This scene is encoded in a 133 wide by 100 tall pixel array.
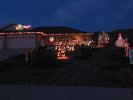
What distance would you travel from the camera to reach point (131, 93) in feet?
36.0

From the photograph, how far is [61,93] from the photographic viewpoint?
36.4 feet

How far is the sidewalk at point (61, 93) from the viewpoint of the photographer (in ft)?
34.3

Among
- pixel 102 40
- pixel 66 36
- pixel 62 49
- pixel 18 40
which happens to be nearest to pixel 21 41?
pixel 18 40

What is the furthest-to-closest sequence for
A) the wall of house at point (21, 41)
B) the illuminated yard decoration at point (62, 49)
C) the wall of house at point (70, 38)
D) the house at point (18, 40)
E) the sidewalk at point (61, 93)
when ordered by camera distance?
the wall of house at point (70, 38)
the wall of house at point (21, 41)
the house at point (18, 40)
the illuminated yard decoration at point (62, 49)
the sidewalk at point (61, 93)

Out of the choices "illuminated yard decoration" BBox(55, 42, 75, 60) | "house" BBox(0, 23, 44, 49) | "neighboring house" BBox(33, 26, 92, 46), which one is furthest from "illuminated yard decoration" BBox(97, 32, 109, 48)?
"illuminated yard decoration" BBox(55, 42, 75, 60)

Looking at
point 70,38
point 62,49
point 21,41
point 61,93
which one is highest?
point 70,38

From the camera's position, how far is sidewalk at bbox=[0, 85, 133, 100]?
412 inches

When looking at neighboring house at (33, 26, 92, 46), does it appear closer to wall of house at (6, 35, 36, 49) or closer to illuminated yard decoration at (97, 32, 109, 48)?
wall of house at (6, 35, 36, 49)

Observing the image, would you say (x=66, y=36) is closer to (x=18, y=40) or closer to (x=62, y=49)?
(x=18, y=40)

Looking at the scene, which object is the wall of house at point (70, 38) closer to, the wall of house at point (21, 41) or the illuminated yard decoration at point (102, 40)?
the wall of house at point (21, 41)

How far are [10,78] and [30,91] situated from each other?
3.90 meters

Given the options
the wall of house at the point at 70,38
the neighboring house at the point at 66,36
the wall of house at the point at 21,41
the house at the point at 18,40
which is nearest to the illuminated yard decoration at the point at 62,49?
the house at the point at 18,40

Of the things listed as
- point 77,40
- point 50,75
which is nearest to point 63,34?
point 77,40

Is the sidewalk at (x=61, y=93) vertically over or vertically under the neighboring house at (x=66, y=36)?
under
